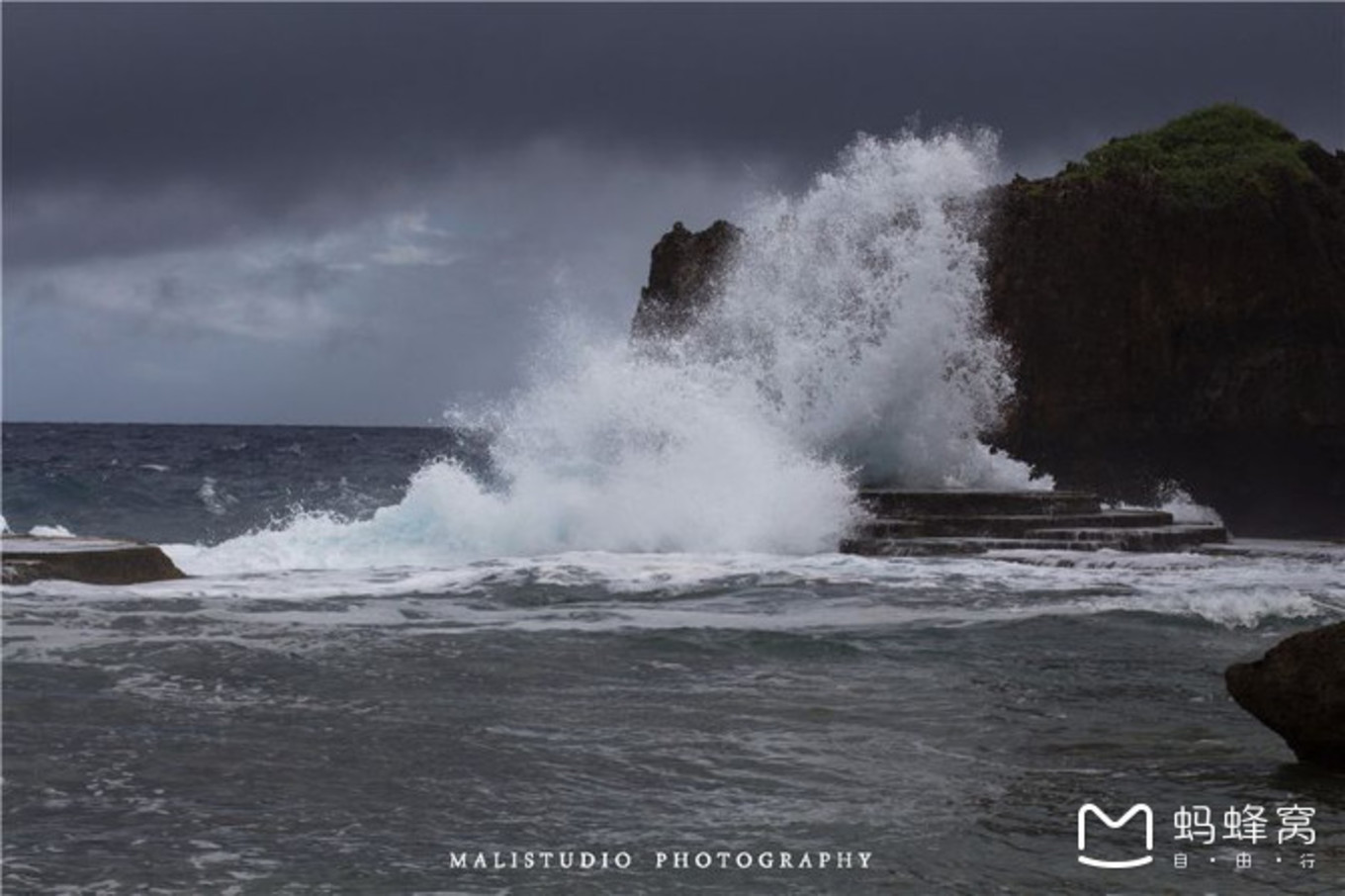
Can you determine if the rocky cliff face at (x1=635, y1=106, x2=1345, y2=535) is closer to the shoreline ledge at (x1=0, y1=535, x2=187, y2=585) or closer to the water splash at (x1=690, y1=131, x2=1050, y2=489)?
the water splash at (x1=690, y1=131, x2=1050, y2=489)

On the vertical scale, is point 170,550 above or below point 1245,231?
below

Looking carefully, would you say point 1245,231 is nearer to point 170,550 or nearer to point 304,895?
point 170,550

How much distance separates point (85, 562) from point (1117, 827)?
8.46 metres

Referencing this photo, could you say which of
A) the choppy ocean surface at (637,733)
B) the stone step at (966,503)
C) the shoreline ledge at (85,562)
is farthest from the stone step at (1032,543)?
the shoreline ledge at (85,562)

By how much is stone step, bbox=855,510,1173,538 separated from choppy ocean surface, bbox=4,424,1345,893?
3116 millimetres

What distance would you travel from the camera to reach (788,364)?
21.1m

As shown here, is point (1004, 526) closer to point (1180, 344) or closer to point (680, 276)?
point (1180, 344)

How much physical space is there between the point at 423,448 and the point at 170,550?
159 ft

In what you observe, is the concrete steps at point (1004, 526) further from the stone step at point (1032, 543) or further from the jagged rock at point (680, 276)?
the jagged rock at point (680, 276)

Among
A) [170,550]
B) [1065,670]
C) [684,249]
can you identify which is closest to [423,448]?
[684,249]

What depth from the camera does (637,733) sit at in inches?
274

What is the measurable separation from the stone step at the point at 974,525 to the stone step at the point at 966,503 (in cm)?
19

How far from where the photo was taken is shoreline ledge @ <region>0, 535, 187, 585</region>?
11.8m

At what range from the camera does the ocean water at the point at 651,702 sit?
5.07 m
